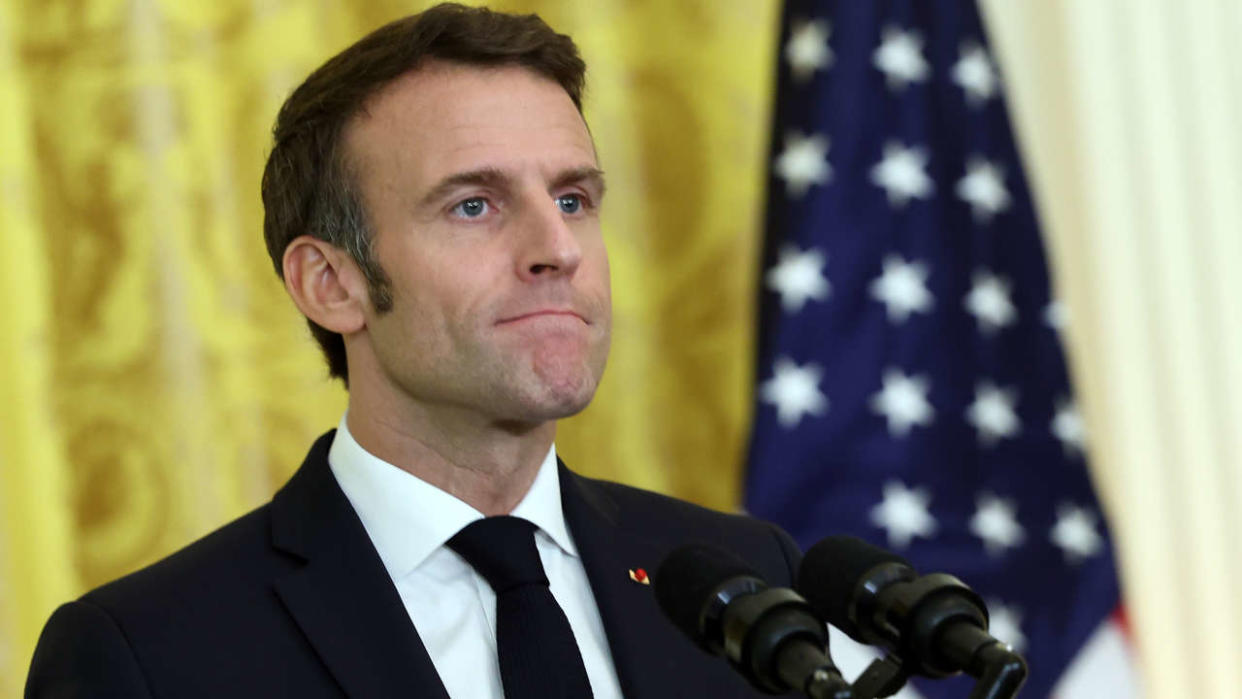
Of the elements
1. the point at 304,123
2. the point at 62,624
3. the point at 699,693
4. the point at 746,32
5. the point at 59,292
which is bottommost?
the point at 699,693

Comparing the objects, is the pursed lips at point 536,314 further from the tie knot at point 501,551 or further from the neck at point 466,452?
the tie knot at point 501,551

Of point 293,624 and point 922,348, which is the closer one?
point 293,624

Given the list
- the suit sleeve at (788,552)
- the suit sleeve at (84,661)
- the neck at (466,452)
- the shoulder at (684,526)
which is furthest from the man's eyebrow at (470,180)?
the suit sleeve at (788,552)

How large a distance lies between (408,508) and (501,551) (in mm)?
165

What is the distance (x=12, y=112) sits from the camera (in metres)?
3.08

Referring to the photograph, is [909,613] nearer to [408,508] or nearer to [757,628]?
[757,628]

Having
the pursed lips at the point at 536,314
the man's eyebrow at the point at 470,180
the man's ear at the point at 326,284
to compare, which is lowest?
the pursed lips at the point at 536,314

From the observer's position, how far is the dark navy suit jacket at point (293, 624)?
73.3 inches

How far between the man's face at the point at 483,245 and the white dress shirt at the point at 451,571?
141mm

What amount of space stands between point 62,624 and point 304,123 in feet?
3.03

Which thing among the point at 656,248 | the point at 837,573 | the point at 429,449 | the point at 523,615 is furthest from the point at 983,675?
the point at 656,248

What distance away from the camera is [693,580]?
1.43 m

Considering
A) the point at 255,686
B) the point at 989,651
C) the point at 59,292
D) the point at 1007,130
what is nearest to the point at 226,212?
the point at 59,292

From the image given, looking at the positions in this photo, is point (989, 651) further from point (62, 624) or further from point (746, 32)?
point (746, 32)
